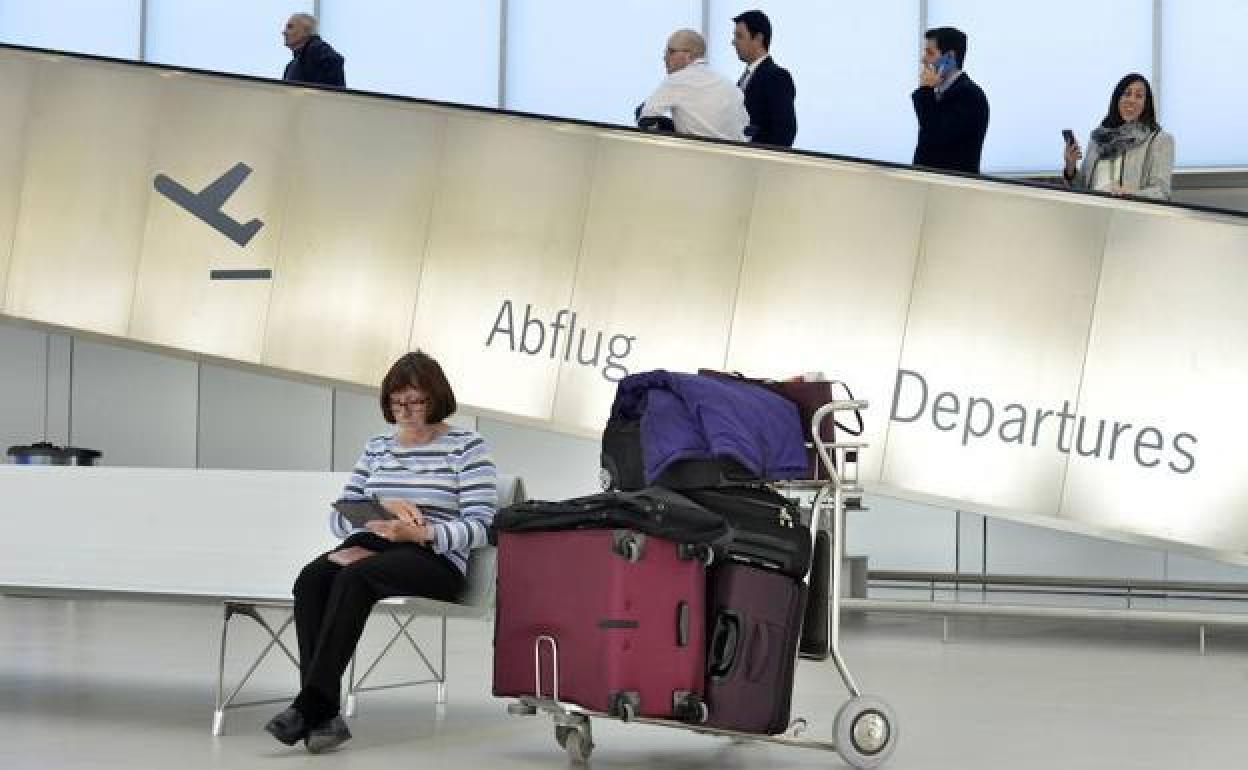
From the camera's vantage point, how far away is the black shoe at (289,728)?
601 cm

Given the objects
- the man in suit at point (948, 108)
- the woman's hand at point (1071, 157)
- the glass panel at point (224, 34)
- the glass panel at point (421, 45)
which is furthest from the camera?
the glass panel at point (224, 34)

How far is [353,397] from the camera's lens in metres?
18.5

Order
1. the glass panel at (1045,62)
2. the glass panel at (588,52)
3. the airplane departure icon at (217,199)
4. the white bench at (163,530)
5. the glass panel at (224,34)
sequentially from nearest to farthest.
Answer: the white bench at (163,530)
the airplane departure icon at (217,199)
the glass panel at (1045,62)
the glass panel at (588,52)
the glass panel at (224,34)

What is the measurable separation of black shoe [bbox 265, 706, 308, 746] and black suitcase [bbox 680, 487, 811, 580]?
1.33 m

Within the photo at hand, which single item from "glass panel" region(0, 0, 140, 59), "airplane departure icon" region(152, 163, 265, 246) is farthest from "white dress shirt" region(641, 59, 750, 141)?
"glass panel" region(0, 0, 140, 59)

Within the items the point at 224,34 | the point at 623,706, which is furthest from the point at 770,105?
the point at 224,34

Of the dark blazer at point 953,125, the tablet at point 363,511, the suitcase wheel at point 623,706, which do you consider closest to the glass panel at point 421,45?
the dark blazer at point 953,125

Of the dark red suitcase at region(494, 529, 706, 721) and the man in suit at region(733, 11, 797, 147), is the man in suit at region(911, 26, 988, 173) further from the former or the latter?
the dark red suitcase at region(494, 529, 706, 721)

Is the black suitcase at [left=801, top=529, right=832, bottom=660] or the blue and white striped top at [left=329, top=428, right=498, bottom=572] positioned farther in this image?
the blue and white striped top at [left=329, top=428, right=498, bottom=572]

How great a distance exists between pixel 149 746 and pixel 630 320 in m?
6.74

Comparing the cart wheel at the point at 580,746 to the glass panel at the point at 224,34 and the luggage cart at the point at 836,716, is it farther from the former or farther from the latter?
the glass panel at the point at 224,34

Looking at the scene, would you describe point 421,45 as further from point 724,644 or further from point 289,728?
point 724,644

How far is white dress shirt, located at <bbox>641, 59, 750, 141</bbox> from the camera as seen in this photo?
12414mm

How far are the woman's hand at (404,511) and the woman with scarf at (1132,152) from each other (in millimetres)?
6469
